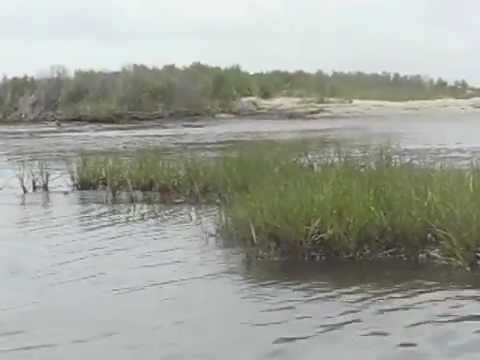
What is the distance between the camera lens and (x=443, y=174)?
11.9 m

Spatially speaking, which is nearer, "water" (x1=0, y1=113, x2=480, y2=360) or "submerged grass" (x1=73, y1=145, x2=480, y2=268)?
"water" (x1=0, y1=113, x2=480, y2=360)

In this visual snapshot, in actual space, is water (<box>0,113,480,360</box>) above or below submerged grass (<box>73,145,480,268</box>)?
below

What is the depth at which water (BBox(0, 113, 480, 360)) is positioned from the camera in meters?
8.08

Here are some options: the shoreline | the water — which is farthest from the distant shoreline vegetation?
the water

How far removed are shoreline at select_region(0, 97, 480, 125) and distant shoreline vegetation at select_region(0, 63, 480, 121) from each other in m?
0.69

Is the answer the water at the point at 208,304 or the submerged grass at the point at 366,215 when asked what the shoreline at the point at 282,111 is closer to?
the water at the point at 208,304

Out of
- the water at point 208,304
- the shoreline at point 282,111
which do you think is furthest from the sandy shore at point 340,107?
the water at point 208,304

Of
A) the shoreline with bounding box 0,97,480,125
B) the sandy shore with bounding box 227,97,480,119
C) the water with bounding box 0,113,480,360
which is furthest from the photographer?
the sandy shore with bounding box 227,97,480,119

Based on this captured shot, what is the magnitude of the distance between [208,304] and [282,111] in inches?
2575

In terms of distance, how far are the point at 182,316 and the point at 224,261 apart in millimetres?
2590

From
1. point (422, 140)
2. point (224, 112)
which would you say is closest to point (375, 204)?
point (422, 140)

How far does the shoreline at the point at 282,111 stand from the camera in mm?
70875

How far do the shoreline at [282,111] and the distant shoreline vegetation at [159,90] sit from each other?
694mm

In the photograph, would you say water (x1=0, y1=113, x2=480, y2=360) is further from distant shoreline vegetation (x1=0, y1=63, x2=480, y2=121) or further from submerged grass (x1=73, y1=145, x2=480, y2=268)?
distant shoreline vegetation (x1=0, y1=63, x2=480, y2=121)
